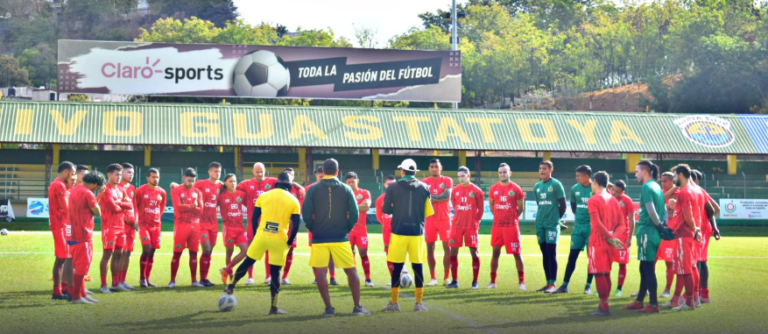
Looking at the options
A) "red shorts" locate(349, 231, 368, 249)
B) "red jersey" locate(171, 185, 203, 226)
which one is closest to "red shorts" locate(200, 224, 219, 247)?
"red jersey" locate(171, 185, 203, 226)

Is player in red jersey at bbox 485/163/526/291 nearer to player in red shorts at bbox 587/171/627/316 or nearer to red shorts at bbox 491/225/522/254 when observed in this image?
red shorts at bbox 491/225/522/254

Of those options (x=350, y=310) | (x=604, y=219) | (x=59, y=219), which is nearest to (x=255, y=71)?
(x=59, y=219)

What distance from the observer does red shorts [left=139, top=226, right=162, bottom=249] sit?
49.9 feet

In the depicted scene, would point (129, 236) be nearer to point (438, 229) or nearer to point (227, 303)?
point (227, 303)

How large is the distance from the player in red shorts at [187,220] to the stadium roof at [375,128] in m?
23.3

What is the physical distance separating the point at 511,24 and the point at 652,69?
59.0ft

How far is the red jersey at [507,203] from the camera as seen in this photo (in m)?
15.6

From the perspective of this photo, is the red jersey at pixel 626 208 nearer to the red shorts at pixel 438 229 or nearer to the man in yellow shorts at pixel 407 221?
the man in yellow shorts at pixel 407 221

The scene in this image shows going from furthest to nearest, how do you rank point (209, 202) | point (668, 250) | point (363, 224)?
1. point (363, 224)
2. point (209, 202)
3. point (668, 250)

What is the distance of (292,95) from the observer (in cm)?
4278

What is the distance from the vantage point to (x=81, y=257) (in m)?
12.9

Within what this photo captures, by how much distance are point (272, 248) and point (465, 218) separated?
191 inches

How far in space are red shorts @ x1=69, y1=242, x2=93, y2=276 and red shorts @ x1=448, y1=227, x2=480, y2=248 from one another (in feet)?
20.4

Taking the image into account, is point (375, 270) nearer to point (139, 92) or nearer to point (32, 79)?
point (139, 92)
